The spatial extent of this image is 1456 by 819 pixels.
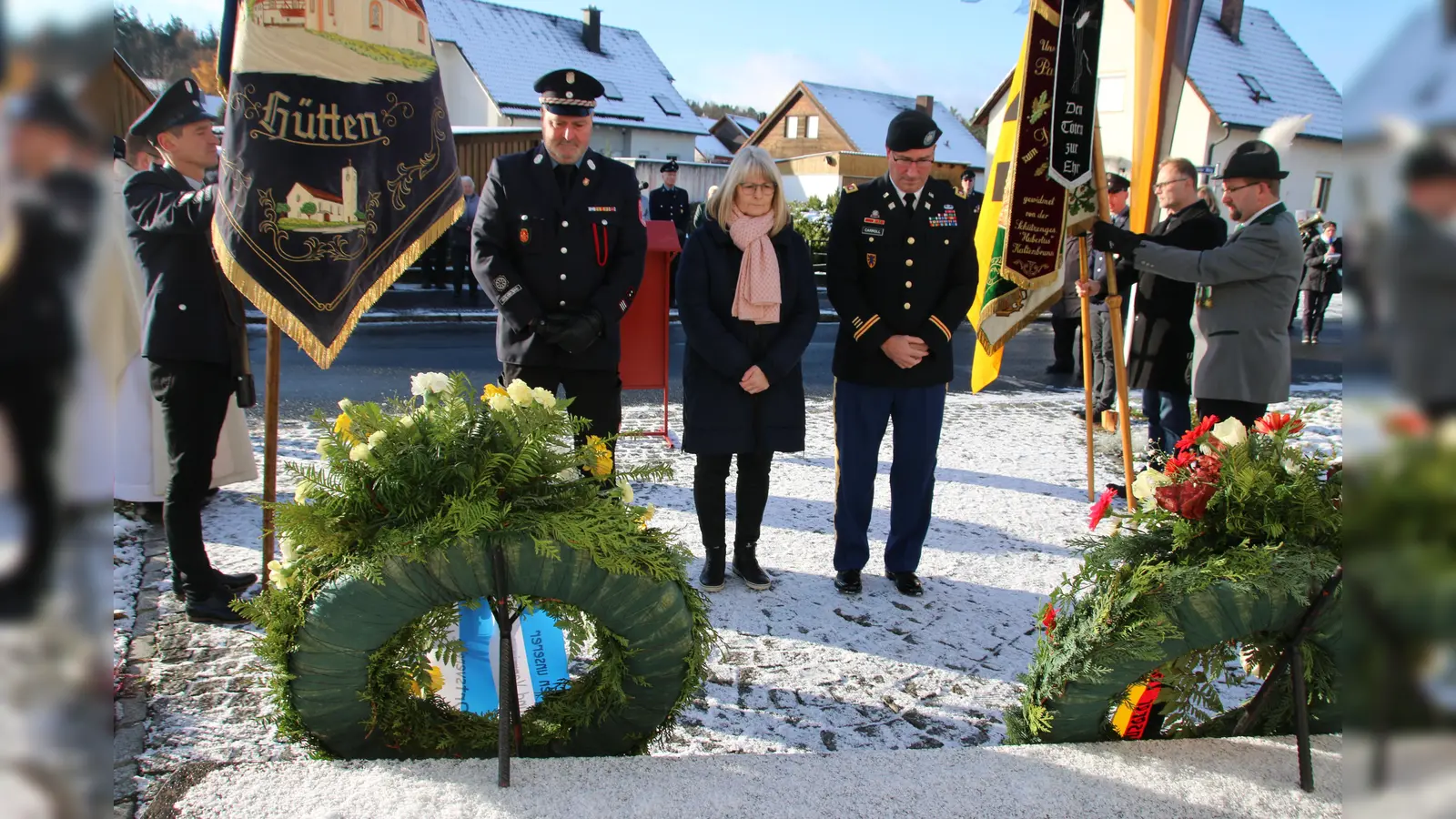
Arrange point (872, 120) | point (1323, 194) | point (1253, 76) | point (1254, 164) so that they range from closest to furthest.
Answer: point (1254, 164) < point (1323, 194) < point (1253, 76) < point (872, 120)

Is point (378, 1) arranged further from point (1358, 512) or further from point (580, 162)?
point (1358, 512)

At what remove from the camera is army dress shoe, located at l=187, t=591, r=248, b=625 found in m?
3.59

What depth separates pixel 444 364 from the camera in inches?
395

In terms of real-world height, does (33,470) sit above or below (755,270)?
below

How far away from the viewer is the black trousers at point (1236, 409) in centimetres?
477

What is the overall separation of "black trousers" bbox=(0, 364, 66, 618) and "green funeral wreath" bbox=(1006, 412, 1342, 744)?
2.25 metres

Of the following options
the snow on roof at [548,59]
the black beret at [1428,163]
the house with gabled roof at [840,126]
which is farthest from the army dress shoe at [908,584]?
the house with gabled roof at [840,126]

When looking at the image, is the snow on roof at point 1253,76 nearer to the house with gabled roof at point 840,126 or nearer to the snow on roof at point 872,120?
the house with gabled roof at point 840,126

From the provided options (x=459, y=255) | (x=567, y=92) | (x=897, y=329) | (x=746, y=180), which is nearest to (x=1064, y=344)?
(x=897, y=329)

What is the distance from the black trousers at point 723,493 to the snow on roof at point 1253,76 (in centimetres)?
2902

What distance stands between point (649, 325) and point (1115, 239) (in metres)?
2.82

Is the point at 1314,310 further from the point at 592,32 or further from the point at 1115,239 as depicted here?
the point at 592,32

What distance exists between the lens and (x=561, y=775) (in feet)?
7.03

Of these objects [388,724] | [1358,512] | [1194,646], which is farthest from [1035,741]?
[1358,512]
